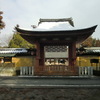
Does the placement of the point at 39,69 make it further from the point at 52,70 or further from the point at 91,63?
the point at 91,63

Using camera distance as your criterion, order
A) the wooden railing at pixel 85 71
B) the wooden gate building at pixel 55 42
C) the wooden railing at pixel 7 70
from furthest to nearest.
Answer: the wooden railing at pixel 7 70, the wooden railing at pixel 85 71, the wooden gate building at pixel 55 42

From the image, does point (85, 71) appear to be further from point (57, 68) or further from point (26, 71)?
point (26, 71)

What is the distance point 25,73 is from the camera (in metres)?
12.2

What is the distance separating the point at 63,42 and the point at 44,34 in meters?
2.86

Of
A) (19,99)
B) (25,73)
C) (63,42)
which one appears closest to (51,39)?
(63,42)

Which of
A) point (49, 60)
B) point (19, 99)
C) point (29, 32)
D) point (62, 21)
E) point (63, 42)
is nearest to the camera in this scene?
point (19, 99)

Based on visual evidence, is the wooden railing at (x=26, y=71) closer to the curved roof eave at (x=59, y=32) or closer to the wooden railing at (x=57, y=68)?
the wooden railing at (x=57, y=68)

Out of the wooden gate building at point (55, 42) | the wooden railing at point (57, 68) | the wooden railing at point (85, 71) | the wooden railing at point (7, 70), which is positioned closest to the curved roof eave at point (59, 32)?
the wooden gate building at point (55, 42)

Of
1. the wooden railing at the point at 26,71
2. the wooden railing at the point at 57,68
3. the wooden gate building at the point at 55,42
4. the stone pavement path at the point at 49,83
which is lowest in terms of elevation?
the stone pavement path at the point at 49,83

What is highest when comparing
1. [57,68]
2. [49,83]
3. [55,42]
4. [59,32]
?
[59,32]

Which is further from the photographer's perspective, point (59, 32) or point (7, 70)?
point (7, 70)

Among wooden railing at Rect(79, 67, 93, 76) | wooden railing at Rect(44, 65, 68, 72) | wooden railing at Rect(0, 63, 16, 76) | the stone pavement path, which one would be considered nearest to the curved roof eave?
wooden railing at Rect(44, 65, 68, 72)

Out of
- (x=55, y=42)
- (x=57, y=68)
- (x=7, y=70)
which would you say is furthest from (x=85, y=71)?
(x=7, y=70)

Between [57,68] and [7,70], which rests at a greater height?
[57,68]
